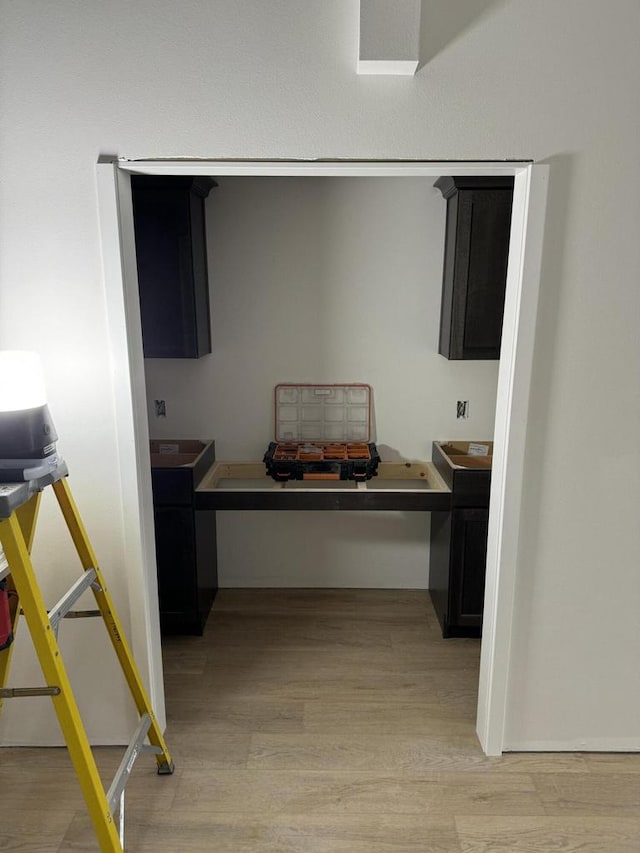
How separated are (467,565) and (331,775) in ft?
3.98

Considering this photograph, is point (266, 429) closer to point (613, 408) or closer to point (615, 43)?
point (613, 408)

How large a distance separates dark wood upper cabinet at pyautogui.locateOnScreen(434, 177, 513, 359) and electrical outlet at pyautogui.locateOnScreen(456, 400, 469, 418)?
1.46 ft

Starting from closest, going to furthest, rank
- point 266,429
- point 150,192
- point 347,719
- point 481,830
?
Result: point 481,830, point 347,719, point 150,192, point 266,429

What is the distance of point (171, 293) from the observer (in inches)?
120

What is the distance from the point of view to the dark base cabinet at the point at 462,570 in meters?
3.14

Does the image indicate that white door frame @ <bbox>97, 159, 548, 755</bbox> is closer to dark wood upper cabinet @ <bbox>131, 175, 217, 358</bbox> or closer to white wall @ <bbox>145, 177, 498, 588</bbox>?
dark wood upper cabinet @ <bbox>131, 175, 217, 358</bbox>

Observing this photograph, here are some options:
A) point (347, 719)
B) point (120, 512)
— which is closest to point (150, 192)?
point (120, 512)

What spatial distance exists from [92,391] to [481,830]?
77.1 inches

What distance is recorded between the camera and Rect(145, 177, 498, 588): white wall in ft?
11.0

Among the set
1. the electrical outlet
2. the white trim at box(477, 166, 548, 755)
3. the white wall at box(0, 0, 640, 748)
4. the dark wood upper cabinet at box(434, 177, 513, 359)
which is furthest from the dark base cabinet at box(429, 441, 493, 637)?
the white wall at box(0, 0, 640, 748)

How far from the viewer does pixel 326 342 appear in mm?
3514

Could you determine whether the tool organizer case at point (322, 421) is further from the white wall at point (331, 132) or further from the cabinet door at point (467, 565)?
the white wall at point (331, 132)

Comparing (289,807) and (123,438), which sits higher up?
(123,438)

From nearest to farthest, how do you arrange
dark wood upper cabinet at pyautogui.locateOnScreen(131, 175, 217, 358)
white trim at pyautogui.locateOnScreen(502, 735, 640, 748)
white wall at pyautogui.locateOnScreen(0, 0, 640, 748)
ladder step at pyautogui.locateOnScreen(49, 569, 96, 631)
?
ladder step at pyautogui.locateOnScreen(49, 569, 96, 631)
white wall at pyautogui.locateOnScreen(0, 0, 640, 748)
white trim at pyautogui.locateOnScreen(502, 735, 640, 748)
dark wood upper cabinet at pyautogui.locateOnScreen(131, 175, 217, 358)
